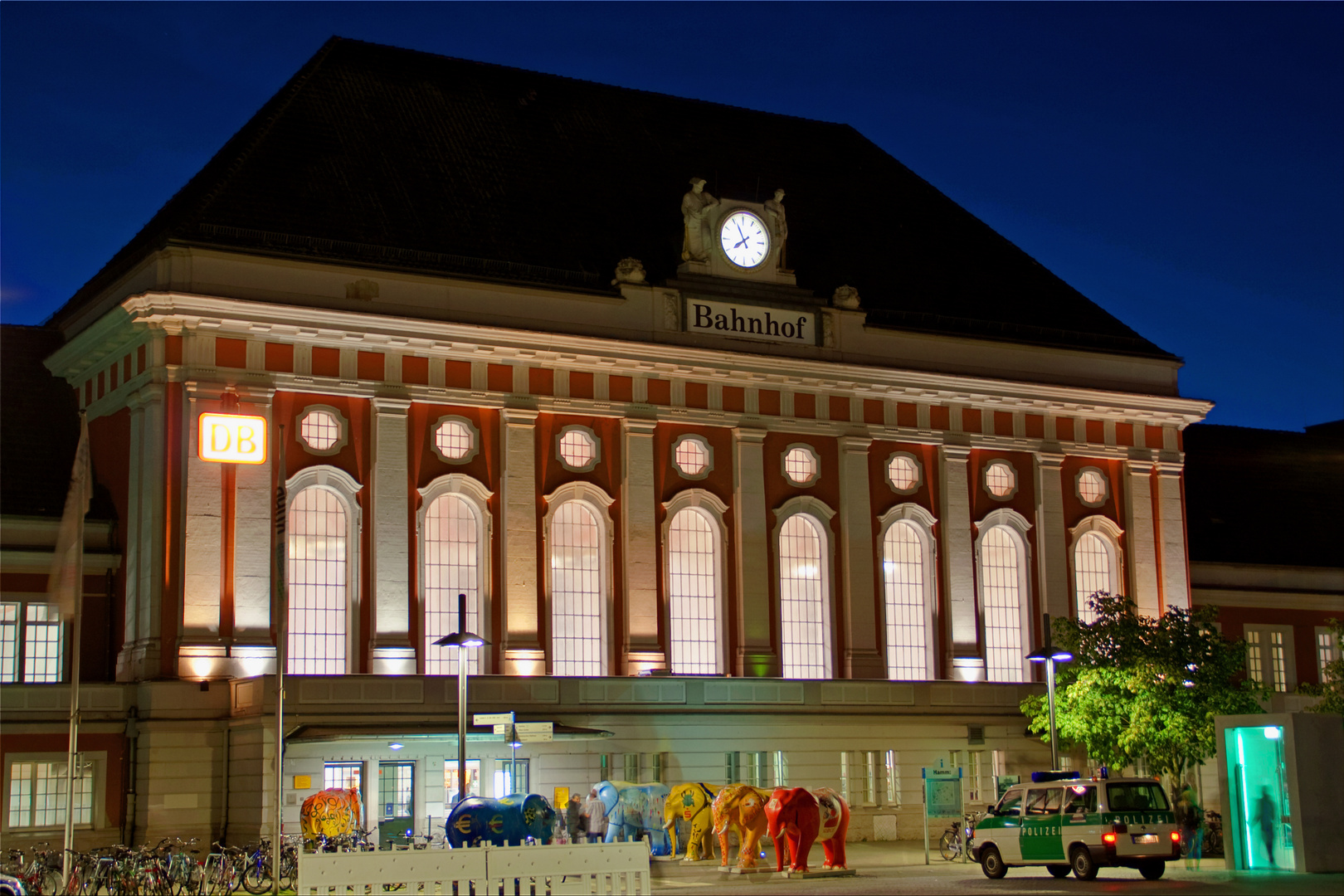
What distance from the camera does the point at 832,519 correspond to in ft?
171

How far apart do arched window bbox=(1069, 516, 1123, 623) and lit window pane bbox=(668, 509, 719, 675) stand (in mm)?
12322

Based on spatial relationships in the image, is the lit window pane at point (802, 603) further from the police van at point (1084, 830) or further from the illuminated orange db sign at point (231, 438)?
the police van at point (1084, 830)

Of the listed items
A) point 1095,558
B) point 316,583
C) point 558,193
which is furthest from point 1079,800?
point 558,193

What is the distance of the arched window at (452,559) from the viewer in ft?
152

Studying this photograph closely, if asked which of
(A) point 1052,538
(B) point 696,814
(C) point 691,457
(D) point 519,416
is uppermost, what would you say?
(D) point 519,416

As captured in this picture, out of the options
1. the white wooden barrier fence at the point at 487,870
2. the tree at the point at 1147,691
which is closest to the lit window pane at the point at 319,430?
Answer: the tree at the point at 1147,691

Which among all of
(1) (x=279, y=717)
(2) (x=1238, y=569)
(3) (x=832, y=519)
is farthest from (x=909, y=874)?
(2) (x=1238, y=569)

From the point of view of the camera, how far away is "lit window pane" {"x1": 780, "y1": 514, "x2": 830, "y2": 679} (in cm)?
Answer: 5141

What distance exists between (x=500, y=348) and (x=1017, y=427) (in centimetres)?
1715

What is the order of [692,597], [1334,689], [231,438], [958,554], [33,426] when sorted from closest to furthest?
1. [231,438]
2. [33,426]
3. [1334,689]
4. [692,597]
5. [958,554]

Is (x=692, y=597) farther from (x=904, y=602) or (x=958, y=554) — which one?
(x=958, y=554)

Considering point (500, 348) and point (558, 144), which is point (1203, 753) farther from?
point (558, 144)

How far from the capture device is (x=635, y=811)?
3606cm

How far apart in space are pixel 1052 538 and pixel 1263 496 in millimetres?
13719
